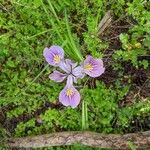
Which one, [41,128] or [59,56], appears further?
[41,128]

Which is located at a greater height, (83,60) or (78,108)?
(83,60)

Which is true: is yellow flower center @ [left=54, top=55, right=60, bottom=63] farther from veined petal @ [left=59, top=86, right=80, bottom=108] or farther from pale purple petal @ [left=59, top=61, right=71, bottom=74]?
veined petal @ [left=59, top=86, right=80, bottom=108]

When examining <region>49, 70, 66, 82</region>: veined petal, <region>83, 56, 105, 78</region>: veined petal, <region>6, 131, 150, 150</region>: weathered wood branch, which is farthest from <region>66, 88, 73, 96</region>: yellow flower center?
<region>6, 131, 150, 150</region>: weathered wood branch

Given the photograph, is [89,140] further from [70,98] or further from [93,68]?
Answer: [93,68]

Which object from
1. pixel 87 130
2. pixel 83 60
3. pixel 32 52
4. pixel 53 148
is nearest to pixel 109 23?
pixel 83 60

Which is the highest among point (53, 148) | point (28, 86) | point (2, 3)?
point (2, 3)

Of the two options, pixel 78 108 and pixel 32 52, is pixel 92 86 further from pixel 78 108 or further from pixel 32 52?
pixel 32 52
